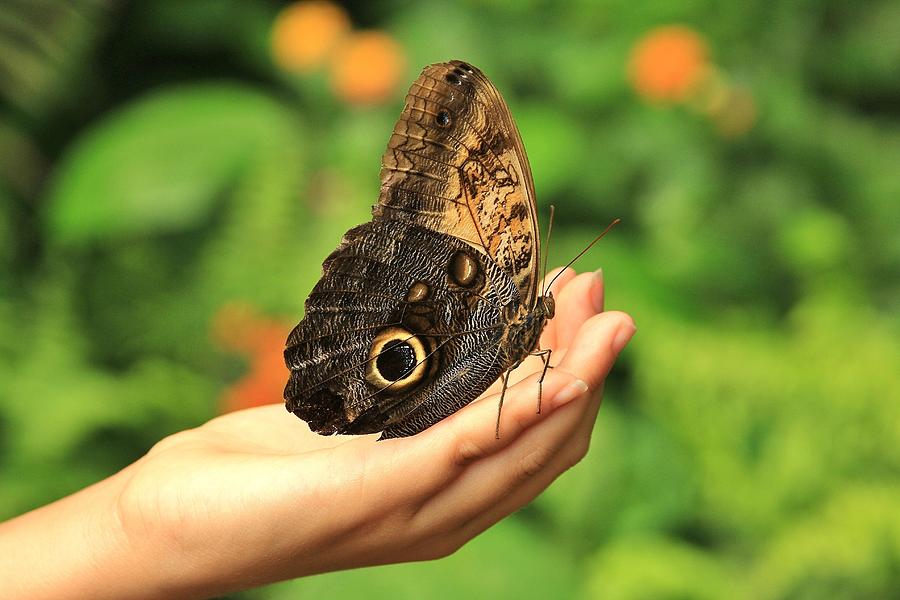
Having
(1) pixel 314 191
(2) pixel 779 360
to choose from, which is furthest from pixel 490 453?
(1) pixel 314 191

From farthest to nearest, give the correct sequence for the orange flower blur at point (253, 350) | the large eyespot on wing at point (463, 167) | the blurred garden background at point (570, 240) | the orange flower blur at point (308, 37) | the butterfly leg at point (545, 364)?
the orange flower blur at point (308, 37)
the orange flower blur at point (253, 350)
the blurred garden background at point (570, 240)
the large eyespot on wing at point (463, 167)
the butterfly leg at point (545, 364)

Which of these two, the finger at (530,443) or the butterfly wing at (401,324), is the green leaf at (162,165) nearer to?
the butterfly wing at (401,324)

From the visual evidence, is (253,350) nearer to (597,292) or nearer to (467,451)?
(597,292)

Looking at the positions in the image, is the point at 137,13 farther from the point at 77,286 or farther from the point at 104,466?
the point at 104,466

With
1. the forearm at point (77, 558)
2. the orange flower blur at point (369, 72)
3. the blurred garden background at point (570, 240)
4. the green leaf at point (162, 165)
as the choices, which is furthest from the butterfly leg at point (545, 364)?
the green leaf at point (162, 165)

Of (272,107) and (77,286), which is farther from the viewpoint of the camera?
(272,107)

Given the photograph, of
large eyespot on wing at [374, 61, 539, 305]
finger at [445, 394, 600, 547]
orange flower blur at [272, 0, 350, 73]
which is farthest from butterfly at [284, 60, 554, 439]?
orange flower blur at [272, 0, 350, 73]

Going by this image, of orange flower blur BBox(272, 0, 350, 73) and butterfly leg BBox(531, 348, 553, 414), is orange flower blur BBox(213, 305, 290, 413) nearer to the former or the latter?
orange flower blur BBox(272, 0, 350, 73)
